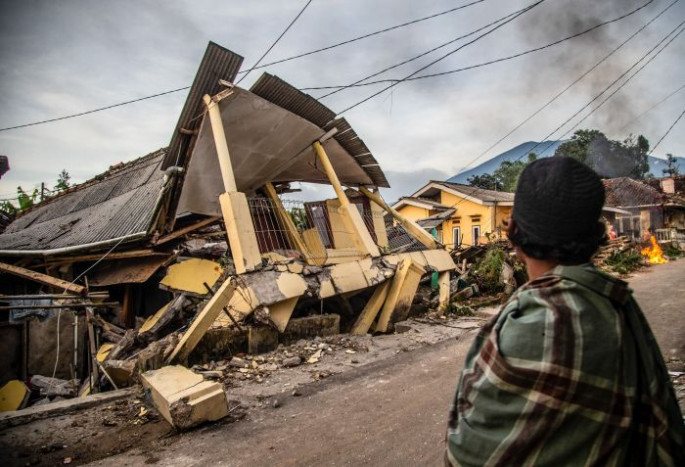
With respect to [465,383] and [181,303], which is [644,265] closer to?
[181,303]

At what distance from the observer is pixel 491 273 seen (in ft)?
36.4

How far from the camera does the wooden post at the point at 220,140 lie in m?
6.60

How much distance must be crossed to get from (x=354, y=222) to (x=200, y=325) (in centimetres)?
424

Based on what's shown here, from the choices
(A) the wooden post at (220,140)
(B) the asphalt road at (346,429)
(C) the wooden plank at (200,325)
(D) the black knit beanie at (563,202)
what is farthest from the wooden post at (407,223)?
(D) the black knit beanie at (563,202)

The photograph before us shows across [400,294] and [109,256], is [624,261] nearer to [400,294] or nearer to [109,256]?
[400,294]

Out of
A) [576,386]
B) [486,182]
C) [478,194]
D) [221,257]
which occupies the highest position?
[486,182]

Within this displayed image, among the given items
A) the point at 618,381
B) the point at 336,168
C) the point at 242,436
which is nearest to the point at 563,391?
the point at 618,381

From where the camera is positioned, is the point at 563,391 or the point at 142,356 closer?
the point at 563,391

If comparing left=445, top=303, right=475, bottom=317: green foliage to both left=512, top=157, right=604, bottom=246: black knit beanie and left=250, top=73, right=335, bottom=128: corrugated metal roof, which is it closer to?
left=250, top=73, right=335, bottom=128: corrugated metal roof

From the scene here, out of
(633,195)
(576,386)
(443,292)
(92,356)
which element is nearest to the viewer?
(576,386)

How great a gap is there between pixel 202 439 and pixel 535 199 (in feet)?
11.0

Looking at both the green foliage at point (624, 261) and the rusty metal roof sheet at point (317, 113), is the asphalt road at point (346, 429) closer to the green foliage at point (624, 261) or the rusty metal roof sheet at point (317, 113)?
the rusty metal roof sheet at point (317, 113)

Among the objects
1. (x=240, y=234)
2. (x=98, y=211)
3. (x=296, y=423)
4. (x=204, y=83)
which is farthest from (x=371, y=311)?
(x=98, y=211)

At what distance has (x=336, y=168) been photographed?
10211 millimetres
